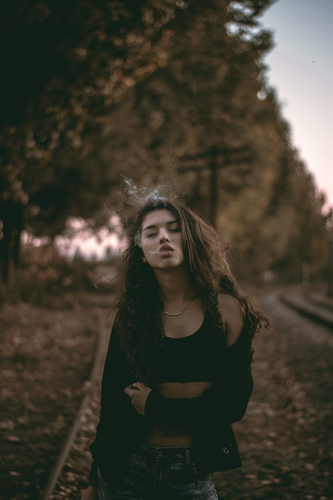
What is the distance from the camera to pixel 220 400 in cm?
191

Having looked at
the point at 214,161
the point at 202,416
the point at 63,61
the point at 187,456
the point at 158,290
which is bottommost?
the point at 187,456

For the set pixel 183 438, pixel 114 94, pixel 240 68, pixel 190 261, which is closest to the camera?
pixel 183 438

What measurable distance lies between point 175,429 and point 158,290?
752mm

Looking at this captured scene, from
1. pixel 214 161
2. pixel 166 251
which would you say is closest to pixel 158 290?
pixel 166 251

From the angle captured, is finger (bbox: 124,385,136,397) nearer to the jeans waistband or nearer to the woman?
the woman

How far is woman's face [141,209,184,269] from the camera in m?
2.12

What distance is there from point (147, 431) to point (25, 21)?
16.5 ft

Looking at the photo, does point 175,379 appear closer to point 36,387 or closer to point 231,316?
point 231,316

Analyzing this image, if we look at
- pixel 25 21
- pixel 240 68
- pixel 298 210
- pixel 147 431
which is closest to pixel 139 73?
pixel 25 21

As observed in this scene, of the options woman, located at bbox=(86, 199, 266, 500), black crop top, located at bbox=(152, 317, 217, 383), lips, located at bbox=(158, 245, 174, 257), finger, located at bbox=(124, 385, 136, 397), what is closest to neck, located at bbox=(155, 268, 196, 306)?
woman, located at bbox=(86, 199, 266, 500)

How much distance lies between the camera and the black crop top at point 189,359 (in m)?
1.97

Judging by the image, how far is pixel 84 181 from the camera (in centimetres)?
1509

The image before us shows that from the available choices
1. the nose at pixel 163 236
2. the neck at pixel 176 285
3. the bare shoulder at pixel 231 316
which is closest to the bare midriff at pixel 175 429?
the bare shoulder at pixel 231 316

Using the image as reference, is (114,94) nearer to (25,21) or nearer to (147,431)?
(25,21)
